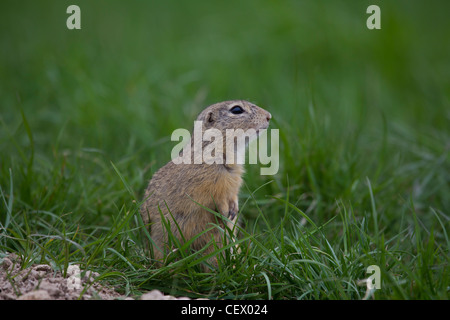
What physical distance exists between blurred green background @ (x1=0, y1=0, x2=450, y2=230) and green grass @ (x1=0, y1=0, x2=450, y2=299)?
24mm

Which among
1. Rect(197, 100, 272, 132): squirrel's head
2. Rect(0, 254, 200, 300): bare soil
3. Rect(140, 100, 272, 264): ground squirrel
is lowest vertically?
Rect(0, 254, 200, 300): bare soil

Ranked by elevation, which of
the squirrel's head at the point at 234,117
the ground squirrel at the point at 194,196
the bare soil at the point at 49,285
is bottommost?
the bare soil at the point at 49,285

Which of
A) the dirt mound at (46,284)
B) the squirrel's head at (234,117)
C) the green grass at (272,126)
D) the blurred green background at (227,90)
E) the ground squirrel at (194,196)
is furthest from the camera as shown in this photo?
the blurred green background at (227,90)

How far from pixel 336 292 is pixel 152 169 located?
1.97 metres

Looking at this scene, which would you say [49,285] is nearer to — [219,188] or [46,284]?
[46,284]

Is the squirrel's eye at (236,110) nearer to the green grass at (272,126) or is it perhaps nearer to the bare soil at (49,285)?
the green grass at (272,126)

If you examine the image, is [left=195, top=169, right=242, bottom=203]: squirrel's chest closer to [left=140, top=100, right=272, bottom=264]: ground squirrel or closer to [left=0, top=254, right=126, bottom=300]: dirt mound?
[left=140, top=100, right=272, bottom=264]: ground squirrel

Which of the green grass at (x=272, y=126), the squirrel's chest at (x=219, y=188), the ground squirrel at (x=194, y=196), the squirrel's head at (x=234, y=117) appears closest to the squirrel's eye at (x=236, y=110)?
the squirrel's head at (x=234, y=117)

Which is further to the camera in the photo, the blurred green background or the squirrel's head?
the blurred green background

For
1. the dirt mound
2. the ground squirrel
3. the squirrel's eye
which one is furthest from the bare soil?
the squirrel's eye

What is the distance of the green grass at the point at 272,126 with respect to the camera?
3.22 m

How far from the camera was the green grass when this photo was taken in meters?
3.22

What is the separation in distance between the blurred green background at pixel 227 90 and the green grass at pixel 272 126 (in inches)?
1.0
